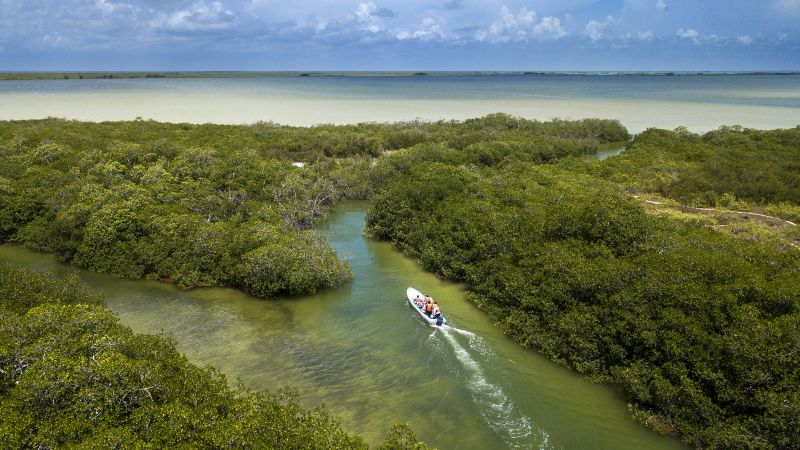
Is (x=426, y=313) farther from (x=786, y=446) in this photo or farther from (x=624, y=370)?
(x=786, y=446)

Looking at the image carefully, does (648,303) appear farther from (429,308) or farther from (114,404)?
(114,404)

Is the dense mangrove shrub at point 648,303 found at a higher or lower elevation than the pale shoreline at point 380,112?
lower

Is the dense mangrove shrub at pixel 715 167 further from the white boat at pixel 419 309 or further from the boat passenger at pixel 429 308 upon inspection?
the boat passenger at pixel 429 308

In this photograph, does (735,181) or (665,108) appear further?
(665,108)

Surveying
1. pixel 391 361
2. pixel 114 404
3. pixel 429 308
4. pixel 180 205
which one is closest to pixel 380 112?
pixel 180 205

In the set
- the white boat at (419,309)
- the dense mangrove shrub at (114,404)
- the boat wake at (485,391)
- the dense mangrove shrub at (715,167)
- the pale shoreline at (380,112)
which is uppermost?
the pale shoreline at (380,112)

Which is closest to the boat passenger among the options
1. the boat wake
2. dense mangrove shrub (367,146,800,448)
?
the boat wake

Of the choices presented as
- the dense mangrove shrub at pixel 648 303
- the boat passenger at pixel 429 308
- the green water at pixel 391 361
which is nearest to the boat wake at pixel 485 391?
the green water at pixel 391 361

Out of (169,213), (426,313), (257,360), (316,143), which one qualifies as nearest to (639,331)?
(426,313)

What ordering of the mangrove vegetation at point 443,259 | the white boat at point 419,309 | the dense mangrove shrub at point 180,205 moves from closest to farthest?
the mangrove vegetation at point 443,259, the white boat at point 419,309, the dense mangrove shrub at point 180,205
